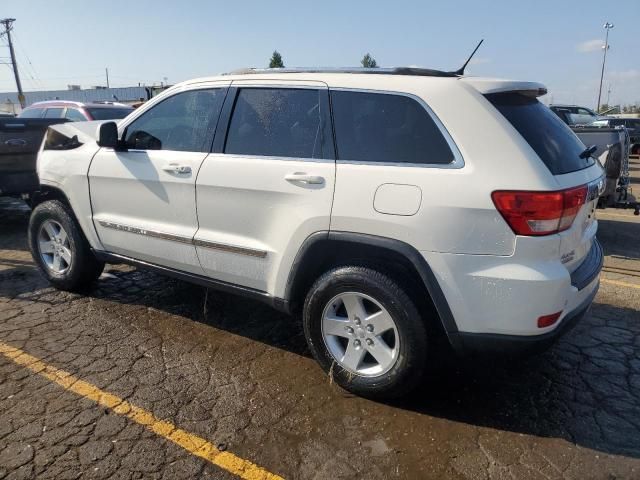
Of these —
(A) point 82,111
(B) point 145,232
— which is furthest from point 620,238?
(A) point 82,111

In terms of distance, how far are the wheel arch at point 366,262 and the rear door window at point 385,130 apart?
46cm

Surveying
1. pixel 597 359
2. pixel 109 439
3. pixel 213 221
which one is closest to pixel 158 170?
pixel 213 221

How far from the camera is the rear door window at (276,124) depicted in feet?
10.6

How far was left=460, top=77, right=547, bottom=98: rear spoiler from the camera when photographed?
9.36ft

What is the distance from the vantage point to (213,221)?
11.6 ft

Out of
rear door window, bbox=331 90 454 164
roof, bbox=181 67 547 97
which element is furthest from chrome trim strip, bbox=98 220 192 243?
rear door window, bbox=331 90 454 164

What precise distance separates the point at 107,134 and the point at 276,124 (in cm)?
146

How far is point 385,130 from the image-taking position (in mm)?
2963

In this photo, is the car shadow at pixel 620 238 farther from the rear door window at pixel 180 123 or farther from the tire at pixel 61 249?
the tire at pixel 61 249

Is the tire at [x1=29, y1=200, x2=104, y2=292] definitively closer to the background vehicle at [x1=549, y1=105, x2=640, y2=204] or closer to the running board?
the running board

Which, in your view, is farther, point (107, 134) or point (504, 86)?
point (107, 134)

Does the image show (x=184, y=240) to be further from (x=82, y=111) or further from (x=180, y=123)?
(x=82, y=111)

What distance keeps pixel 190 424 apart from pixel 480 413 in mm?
1643

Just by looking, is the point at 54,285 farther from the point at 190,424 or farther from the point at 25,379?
the point at 190,424
